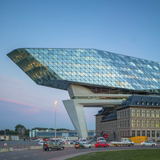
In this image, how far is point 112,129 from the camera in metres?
127

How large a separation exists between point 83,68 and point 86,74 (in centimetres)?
256

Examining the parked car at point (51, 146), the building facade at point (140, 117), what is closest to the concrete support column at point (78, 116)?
the building facade at point (140, 117)

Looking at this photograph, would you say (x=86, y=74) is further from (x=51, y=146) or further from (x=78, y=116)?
(x=51, y=146)

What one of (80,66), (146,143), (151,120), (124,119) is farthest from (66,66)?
(146,143)

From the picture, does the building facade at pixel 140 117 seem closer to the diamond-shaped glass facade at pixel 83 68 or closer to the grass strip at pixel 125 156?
the diamond-shaped glass facade at pixel 83 68

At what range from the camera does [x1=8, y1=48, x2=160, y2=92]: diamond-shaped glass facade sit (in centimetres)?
9869

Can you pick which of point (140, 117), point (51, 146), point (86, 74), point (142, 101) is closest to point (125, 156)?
point (51, 146)

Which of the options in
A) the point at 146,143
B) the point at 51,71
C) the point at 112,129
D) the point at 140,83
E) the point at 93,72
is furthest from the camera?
the point at 112,129

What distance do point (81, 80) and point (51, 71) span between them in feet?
39.3

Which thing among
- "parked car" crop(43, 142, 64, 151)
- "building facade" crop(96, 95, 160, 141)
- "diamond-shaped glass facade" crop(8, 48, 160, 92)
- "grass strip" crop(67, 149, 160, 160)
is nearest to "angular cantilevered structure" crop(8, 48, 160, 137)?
"diamond-shaped glass facade" crop(8, 48, 160, 92)

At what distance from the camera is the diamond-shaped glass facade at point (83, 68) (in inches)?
3885

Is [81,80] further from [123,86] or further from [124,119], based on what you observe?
[124,119]

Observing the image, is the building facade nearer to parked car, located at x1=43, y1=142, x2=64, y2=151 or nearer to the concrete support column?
the concrete support column

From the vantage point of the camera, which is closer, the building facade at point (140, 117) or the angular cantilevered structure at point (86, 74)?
the angular cantilevered structure at point (86, 74)
